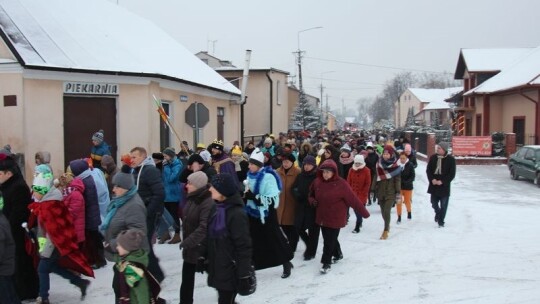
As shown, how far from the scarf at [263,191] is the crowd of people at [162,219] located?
0.01m

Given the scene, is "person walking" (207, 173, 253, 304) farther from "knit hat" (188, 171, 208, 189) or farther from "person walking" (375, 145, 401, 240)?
"person walking" (375, 145, 401, 240)

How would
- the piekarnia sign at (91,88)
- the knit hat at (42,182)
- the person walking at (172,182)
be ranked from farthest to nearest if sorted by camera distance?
the piekarnia sign at (91,88) < the person walking at (172,182) < the knit hat at (42,182)

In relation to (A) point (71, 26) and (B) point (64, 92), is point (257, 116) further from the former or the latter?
(B) point (64, 92)

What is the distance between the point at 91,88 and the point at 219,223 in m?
9.08

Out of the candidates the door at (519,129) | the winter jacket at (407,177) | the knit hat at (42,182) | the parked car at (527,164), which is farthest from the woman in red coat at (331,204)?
the door at (519,129)

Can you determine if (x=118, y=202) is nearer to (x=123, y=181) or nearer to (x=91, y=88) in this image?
(x=123, y=181)

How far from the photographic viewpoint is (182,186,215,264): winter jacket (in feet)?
17.2

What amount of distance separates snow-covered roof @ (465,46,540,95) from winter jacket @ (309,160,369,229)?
74.2 ft

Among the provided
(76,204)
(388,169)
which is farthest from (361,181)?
(76,204)

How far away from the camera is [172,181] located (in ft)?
31.2

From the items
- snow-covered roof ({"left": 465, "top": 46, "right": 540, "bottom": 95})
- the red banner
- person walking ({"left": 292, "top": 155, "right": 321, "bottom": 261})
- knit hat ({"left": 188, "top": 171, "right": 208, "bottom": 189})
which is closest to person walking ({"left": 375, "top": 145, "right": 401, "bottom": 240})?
person walking ({"left": 292, "top": 155, "right": 321, "bottom": 261})

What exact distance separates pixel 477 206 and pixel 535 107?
16.6m

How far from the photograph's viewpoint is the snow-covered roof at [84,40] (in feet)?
40.3

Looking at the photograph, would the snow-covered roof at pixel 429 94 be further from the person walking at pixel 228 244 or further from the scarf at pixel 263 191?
the person walking at pixel 228 244
